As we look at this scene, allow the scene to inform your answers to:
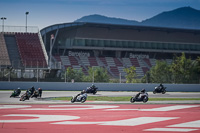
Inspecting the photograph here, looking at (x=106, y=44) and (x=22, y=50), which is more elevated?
(x=106, y=44)

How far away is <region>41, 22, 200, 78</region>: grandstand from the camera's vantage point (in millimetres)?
71312

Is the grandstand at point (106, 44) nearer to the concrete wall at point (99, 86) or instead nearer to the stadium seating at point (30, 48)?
the stadium seating at point (30, 48)

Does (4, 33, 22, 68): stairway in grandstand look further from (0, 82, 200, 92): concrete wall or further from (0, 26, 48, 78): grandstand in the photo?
(0, 82, 200, 92): concrete wall

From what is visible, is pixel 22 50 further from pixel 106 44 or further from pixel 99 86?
pixel 99 86

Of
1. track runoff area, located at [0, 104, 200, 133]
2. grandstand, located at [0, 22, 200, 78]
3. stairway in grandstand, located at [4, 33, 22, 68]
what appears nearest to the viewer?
track runoff area, located at [0, 104, 200, 133]

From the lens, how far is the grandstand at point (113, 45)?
71.3 metres

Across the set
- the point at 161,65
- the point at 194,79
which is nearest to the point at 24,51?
the point at 161,65

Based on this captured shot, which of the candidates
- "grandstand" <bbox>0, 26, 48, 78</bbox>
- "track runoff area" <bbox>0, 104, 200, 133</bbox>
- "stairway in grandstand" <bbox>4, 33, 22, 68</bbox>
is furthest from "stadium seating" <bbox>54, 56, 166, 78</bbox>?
"track runoff area" <bbox>0, 104, 200, 133</bbox>

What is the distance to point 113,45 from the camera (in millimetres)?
74875

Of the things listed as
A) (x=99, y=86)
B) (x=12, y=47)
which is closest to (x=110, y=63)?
(x=12, y=47)

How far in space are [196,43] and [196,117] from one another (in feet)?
222

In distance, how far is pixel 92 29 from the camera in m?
73.9

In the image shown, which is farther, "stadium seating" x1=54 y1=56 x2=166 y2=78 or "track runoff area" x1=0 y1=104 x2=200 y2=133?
"stadium seating" x1=54 y1=56 x2=166 y2=78

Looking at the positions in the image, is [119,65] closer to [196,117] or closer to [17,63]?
[17,63]
